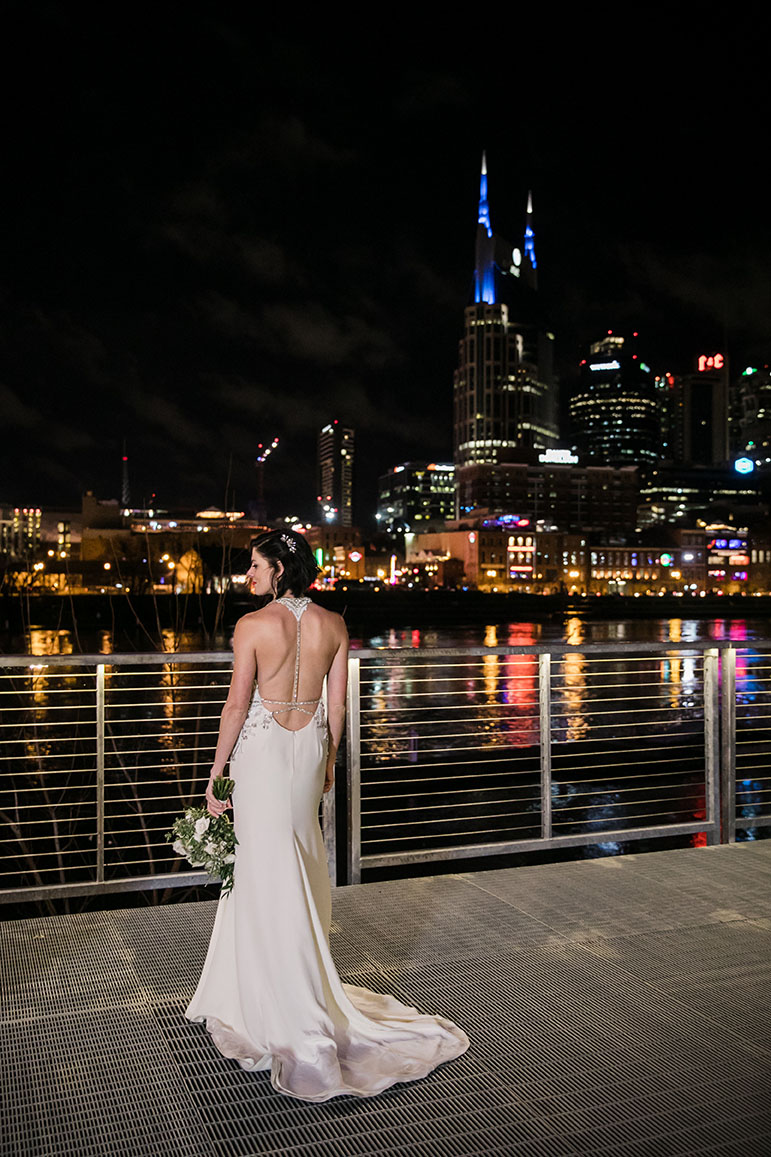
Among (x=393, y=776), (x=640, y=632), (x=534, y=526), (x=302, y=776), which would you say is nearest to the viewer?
(x=302, y=776)

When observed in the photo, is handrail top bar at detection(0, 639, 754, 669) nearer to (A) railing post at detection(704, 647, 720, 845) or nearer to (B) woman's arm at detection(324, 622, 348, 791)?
(A) railing post at detection(704, 647, 720, 845)

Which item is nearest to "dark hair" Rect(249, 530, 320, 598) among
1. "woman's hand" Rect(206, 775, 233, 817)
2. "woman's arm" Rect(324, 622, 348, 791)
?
"woman's arm" Rect(324, 622, 348, 791)

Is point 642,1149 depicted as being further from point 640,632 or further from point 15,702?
point 640,632

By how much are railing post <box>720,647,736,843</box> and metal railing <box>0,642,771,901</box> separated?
1cm

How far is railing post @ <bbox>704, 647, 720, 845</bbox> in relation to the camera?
5.52m

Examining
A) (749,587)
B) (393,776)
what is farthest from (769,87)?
(749,587)

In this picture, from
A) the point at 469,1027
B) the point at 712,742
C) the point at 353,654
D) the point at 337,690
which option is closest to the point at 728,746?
the point at 712,742

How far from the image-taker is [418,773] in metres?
17.5

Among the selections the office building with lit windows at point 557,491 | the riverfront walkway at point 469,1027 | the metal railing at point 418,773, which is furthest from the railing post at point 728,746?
the office building with lit windows at point 557,491

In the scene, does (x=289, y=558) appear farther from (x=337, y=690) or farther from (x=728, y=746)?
(x=728, y=746)

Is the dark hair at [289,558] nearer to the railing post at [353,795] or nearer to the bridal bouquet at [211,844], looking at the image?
the bridal bouquet at [211,844]

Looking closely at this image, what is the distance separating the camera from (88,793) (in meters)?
12.9

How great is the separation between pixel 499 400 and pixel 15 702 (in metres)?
177

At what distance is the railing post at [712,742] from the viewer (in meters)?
5.52
